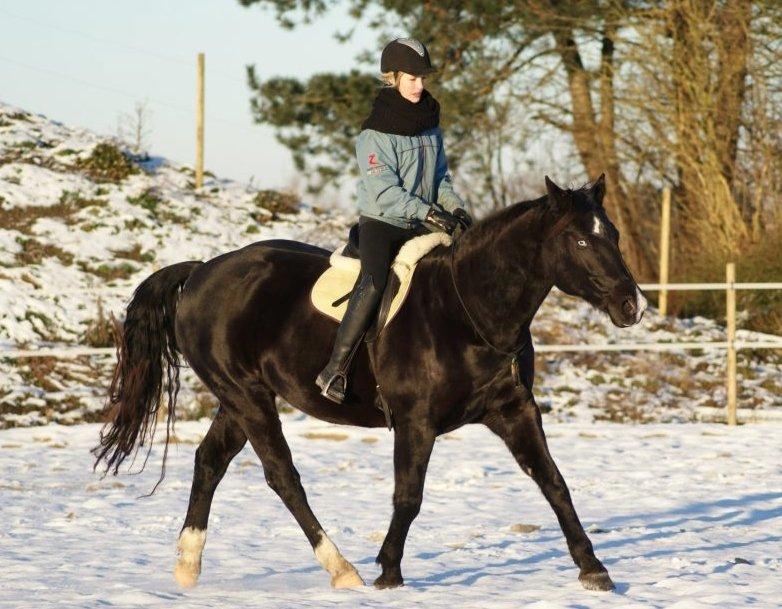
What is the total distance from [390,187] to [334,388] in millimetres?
965

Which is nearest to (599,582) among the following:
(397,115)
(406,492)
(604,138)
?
(406,492)

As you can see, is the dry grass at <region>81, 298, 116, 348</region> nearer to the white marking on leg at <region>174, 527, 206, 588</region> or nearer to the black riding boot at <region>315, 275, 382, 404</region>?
the white marking on leg at <region>174, 527, 206, 588</region>

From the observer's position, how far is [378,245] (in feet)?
17.7

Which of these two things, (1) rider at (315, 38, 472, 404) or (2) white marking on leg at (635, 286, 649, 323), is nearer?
(2) white marking on leg at (635, 286, 649, 323)

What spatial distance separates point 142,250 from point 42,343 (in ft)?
10.9

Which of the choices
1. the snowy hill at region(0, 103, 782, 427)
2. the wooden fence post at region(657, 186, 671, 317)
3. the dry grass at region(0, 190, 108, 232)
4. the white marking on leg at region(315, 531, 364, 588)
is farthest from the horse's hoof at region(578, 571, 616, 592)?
the dry grass at region(0, 190, 108, 232)

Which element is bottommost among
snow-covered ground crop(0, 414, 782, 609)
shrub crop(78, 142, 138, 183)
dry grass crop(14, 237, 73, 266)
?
snow-covered ground crop(0, 414, 782, 609)

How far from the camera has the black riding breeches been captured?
5.35 meters

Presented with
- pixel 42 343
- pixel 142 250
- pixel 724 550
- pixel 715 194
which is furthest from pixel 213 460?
pixel 715 194

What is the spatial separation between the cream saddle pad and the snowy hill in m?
7.27

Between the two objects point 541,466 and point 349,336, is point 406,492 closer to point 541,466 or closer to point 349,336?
point 541,466

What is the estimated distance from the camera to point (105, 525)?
7.36 metres

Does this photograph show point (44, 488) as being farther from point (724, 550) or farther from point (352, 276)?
point (724, 550)

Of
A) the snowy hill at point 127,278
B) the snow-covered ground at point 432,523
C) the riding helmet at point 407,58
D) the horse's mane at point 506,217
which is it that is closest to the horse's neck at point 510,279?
the horse's mane at point 506,217
